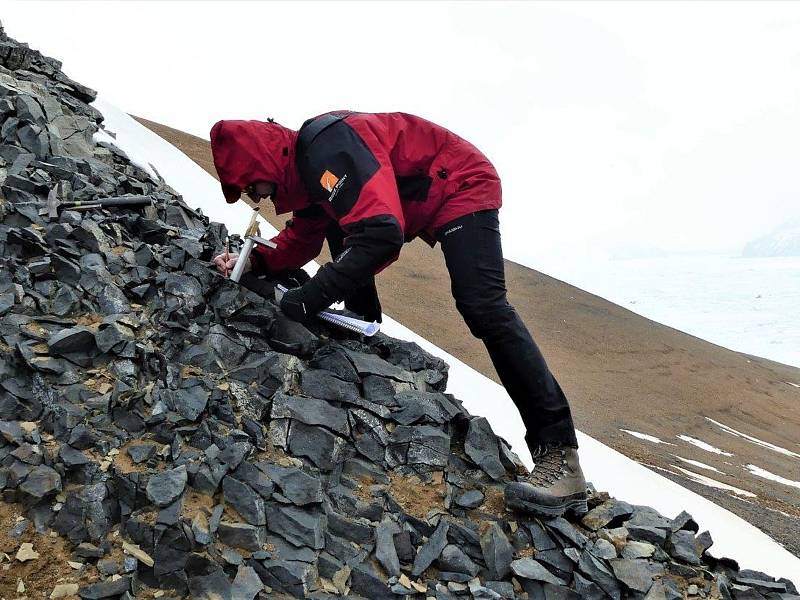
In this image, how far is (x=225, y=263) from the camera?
4.90 meters

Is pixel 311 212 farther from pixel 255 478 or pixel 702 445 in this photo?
pixel 702 445

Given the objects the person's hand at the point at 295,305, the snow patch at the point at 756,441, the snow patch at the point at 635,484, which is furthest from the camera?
the snow patch at the point at 756,441

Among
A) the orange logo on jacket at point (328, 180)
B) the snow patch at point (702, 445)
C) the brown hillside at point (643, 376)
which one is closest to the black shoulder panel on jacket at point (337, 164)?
the orange logo on jacket at point (328, 180)

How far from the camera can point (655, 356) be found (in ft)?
72.8

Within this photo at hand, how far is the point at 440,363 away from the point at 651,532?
198 centimetres

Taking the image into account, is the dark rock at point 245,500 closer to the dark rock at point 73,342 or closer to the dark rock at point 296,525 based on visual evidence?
the dark rock at point 296,525

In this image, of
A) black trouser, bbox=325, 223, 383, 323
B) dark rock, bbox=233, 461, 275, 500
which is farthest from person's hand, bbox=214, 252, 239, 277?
dark rock, bbox=233, 461, 275, 500

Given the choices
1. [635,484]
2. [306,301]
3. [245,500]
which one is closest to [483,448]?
[306,301]

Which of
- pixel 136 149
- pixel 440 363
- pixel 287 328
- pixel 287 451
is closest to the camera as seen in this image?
pixel 287 451

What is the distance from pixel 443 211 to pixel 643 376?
17361 mm

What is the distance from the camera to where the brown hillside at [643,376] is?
11.4 m

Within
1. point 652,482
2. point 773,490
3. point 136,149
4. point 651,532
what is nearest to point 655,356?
point 773,490

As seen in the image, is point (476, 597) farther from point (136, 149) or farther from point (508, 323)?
point (136, 149)

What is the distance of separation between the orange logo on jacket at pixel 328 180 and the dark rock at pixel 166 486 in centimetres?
177
